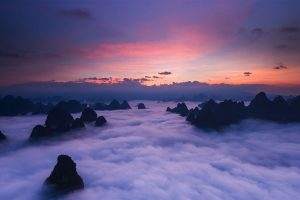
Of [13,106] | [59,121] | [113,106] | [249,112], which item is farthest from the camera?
[113,106]

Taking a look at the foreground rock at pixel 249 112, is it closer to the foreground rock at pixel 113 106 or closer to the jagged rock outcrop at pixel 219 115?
the jagged rock outcrop at pixel 219 115

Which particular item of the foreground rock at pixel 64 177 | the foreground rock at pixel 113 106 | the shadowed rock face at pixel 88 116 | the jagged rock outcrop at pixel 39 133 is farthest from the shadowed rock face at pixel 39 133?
the foreground rock at pixel 113 106

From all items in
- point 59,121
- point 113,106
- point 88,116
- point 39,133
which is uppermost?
point 113,106

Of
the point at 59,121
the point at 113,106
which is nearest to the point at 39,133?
the point at 59,121

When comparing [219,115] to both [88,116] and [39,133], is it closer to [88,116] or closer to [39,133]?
[88,116]

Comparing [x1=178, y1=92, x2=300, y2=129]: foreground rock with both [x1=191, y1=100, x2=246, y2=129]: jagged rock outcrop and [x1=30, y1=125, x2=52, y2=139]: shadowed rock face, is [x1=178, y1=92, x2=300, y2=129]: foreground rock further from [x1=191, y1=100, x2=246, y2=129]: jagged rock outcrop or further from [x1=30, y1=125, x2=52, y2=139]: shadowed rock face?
[x1=30, y1=125, x2=52, y2=139]: shadowed rock face

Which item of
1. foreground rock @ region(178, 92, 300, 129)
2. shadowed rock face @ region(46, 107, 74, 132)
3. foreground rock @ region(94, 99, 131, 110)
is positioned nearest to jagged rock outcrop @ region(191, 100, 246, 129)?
foreground rock @ region(178, 92, 300, 129)
